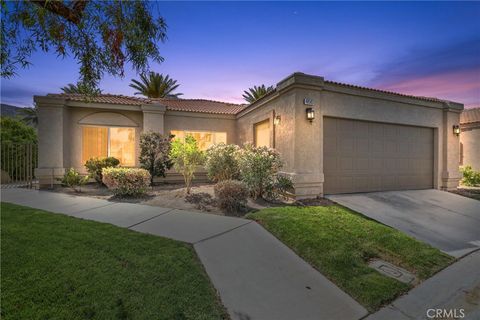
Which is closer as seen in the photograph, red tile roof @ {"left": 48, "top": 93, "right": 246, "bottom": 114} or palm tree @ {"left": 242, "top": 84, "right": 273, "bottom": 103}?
red tile roof @ {"left": 48, "top": 93, "right": 246, "bottom": 114}

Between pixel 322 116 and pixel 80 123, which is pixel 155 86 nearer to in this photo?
pixel 80 123

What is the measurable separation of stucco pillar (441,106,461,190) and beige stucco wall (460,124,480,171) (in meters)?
4.56

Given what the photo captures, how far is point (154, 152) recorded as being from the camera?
34.9ft

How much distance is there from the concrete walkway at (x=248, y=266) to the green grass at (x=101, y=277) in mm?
268

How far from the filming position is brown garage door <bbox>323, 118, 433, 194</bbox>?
8398mm

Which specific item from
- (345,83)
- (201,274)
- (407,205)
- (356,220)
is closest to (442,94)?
(345,83)

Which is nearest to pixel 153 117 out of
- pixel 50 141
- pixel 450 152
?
pixel 50 141

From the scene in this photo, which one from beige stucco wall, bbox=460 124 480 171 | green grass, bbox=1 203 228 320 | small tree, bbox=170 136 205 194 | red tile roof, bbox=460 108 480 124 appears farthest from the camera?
red tile roof, bbox=460 108 480 124

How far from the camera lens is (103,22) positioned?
160 inches

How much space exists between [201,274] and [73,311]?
58.6 inches

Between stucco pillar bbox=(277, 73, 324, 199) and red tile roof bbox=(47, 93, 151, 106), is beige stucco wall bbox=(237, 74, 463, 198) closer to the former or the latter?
stucco pillar bbox=(277, 73, 324, 199)

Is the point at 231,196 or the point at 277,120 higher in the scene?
the point at 277,120

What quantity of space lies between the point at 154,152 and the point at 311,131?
272 inches

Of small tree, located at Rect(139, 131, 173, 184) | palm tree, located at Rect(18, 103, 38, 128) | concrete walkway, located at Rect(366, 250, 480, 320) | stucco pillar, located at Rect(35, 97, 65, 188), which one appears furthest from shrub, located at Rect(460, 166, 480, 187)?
palm tree, located at Rect(18, 103, 38, 128)
